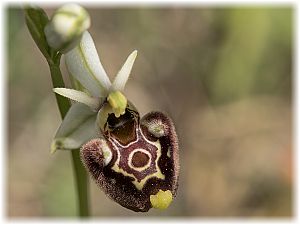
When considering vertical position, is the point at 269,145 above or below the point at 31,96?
below

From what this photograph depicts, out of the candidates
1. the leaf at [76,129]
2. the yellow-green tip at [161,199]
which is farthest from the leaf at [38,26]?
the yellow-green tip at [161,199]

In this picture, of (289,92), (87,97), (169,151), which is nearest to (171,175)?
(169,151)

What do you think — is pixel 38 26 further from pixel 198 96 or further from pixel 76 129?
pixel 198 96

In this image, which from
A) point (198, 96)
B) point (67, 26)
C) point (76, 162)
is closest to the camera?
point (67, 26)

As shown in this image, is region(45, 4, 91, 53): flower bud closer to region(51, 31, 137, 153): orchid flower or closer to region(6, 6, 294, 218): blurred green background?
region(51, 31, 137, 153): orchid flower

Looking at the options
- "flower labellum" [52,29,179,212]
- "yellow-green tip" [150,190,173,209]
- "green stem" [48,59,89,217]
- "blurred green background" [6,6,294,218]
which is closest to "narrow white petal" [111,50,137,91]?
"flower labellum" [52,29,179,212]

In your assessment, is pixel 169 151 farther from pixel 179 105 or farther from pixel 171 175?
pixel 179 105

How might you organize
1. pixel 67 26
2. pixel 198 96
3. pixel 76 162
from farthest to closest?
pixel 198 96 < pixel 76 162 < pixel 67 26


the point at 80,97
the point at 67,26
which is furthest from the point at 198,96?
the point at 67,26
